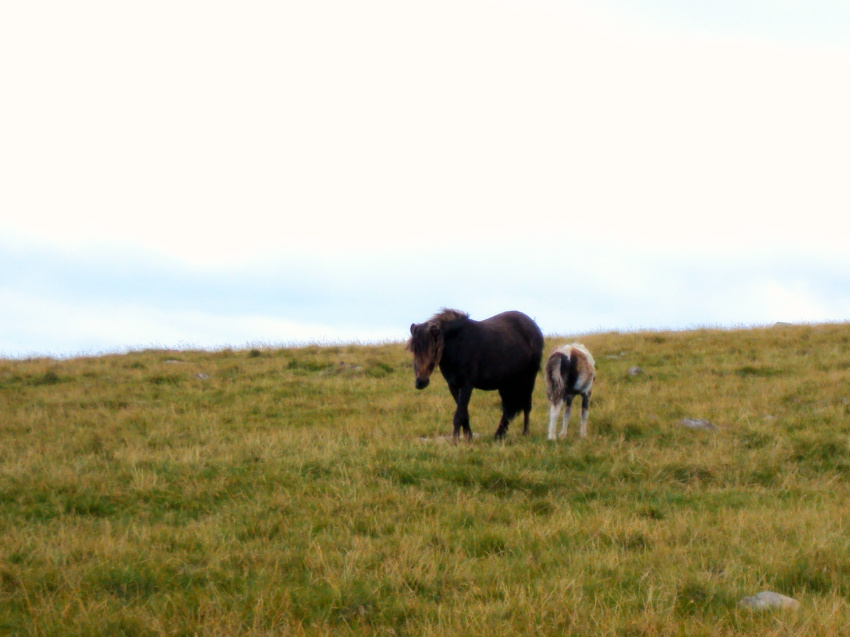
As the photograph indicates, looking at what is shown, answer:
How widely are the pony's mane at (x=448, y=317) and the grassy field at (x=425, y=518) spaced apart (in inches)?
66.7

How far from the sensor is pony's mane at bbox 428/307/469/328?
34.9ft

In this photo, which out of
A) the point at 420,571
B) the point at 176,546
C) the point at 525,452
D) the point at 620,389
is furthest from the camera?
the point at 620,389

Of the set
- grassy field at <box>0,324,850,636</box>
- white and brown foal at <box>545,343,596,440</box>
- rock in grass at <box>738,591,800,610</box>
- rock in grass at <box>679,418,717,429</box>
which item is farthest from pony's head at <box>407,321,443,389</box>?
rock in grass at <box>738,591,800,610</box>

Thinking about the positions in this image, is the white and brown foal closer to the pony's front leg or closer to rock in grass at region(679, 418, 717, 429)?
the pony's front leg

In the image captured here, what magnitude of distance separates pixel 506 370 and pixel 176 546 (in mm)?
6155

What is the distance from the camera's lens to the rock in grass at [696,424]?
10914mm

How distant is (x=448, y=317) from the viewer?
1077 centimetres

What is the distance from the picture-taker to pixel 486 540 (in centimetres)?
601

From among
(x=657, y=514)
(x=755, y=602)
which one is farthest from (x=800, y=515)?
(x=755, y=602)

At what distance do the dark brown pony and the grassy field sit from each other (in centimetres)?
56

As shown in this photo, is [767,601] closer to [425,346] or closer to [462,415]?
[462,415]

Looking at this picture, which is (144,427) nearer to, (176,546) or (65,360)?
(176,546)

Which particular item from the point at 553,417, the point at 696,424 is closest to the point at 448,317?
the point at 553,417

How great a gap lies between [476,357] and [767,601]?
20.6ft
